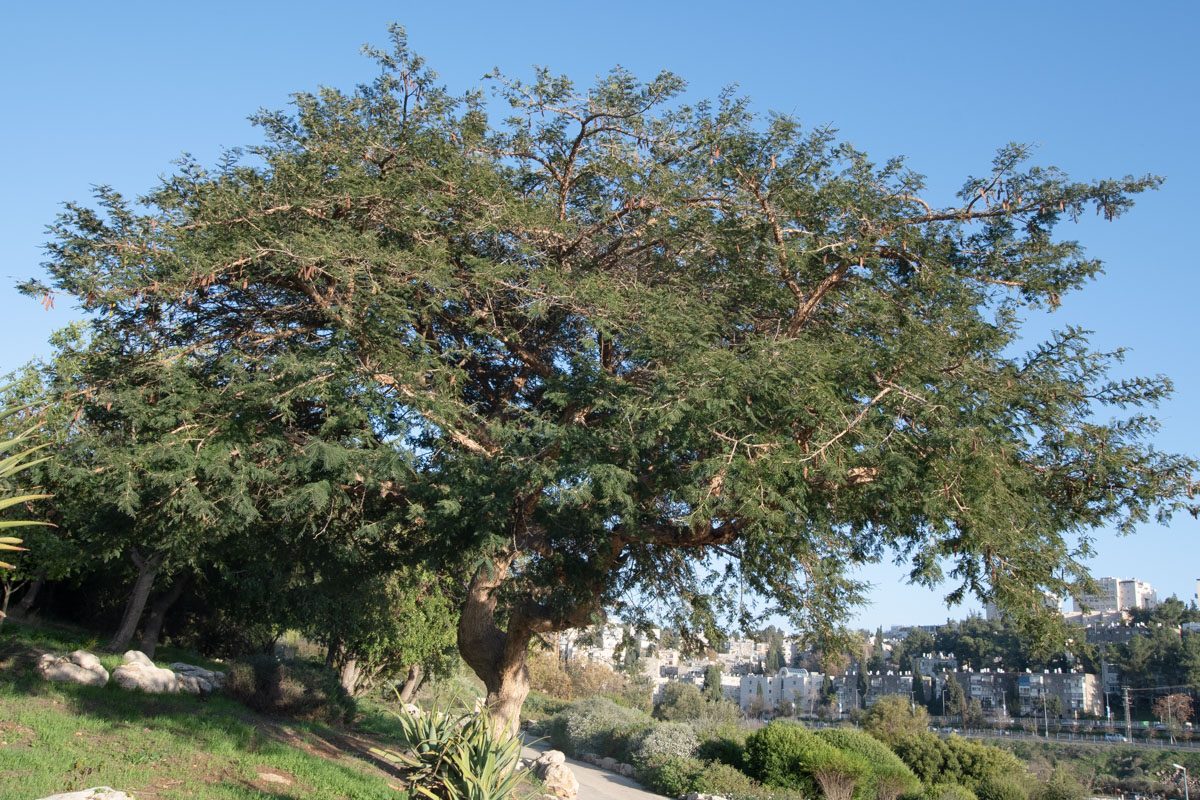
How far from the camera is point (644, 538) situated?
34.5 ft

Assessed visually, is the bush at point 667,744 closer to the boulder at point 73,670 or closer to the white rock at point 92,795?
the boulder at point 73,670

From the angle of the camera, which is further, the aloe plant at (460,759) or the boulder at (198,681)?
the boulder at (198,681)

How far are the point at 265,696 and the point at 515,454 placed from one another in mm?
10398

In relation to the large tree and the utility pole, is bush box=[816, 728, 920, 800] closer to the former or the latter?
the large tree

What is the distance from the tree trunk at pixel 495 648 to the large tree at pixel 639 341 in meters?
0.04

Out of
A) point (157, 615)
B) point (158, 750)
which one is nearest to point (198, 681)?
point (158, 750)

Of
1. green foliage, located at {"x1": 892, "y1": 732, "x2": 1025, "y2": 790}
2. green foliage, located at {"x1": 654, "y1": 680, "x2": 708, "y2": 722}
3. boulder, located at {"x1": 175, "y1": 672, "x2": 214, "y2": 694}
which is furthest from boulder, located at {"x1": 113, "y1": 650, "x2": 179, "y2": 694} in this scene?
green foliage, located at {"x1": 654, "y1": 680, "x2": 708, "y2": 722}

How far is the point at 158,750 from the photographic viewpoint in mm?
10703

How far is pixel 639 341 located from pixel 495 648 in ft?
18.3

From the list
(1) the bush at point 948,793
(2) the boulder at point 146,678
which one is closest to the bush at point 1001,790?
(1) the bush at point 948,793

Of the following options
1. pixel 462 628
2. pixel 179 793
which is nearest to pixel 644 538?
pixel 462 628

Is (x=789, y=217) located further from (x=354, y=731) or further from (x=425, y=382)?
(x=354, y=731)

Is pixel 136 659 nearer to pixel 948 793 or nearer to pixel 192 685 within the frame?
pixel 192 685

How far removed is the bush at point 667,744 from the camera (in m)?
24.2
